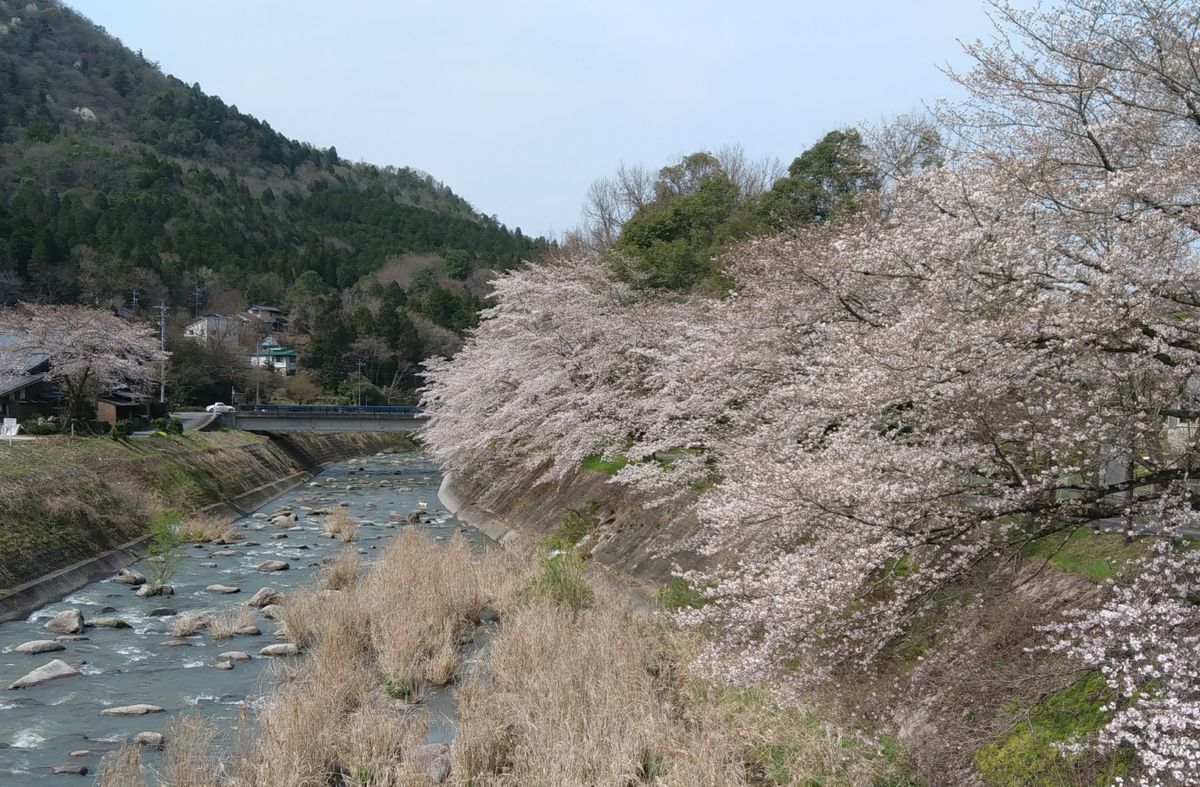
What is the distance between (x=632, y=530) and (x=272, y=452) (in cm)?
3479

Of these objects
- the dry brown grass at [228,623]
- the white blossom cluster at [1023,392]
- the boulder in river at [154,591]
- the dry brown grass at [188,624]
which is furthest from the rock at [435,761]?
the boulder in river at [154,591]

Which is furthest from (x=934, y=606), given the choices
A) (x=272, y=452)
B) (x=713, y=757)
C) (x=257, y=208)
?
(x=257, y=208)

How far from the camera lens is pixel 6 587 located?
15633 millimetres

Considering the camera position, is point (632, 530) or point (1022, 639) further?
point (632, 530)

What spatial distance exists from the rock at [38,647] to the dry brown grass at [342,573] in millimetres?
4407

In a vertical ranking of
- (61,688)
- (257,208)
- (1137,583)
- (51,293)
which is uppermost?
(257,208)

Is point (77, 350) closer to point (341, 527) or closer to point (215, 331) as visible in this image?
point (341, 527)

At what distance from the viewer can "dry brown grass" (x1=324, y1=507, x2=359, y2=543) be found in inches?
957

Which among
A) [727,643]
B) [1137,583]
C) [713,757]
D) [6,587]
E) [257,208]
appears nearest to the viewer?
[1137,583]

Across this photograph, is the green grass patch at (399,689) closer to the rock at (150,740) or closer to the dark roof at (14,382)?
the rock at (150,740)

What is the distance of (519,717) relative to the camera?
8.71 m

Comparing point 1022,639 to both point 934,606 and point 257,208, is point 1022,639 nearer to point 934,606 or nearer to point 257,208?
point 934,606

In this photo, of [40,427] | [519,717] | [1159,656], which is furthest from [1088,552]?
[40,427]

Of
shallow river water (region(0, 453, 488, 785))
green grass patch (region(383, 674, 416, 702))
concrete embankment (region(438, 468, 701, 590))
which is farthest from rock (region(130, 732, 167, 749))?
concrete embankment (region(438, 468, 701, 590))
